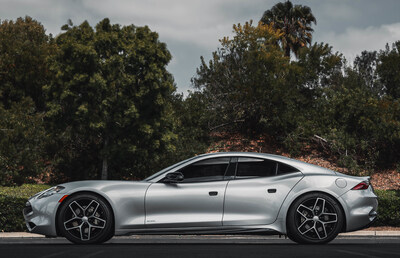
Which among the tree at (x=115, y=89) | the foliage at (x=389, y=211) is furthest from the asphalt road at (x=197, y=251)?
the tree at (x=115, y=89)

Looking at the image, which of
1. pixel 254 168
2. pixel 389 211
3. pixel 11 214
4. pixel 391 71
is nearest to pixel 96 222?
pixel 254 168

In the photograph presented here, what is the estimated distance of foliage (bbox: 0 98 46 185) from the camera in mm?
24906

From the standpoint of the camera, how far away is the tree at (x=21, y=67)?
35.4 metres

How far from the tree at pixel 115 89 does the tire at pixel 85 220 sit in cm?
1766

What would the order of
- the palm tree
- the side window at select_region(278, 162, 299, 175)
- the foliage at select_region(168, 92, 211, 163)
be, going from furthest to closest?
the palm tree, the foliage at select_region(168, 92, 211, 163), the side window at select_region(278, 162, 299, 175)

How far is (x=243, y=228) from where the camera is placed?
7.68 metres

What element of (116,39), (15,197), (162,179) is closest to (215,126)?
(116,39)

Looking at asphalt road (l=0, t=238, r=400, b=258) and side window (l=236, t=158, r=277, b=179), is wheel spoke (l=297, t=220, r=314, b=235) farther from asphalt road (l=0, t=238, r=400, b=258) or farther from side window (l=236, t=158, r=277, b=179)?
side window (l=236, t=158, r=277, b=179)

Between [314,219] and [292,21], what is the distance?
40.8 metres

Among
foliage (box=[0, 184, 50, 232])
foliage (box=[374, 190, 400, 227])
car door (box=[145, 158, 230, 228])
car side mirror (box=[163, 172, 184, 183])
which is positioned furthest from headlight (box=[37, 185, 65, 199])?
foliage (box=[374, 190, 400, 227])

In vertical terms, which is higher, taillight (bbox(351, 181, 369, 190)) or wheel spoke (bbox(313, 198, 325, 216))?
taillight (bbox(351, 181, 369, 190))

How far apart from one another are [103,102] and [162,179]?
58.9ft

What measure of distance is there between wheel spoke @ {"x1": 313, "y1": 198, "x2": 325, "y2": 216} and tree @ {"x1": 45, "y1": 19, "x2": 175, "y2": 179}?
18.1 m

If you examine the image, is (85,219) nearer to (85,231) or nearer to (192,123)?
(85,231)
